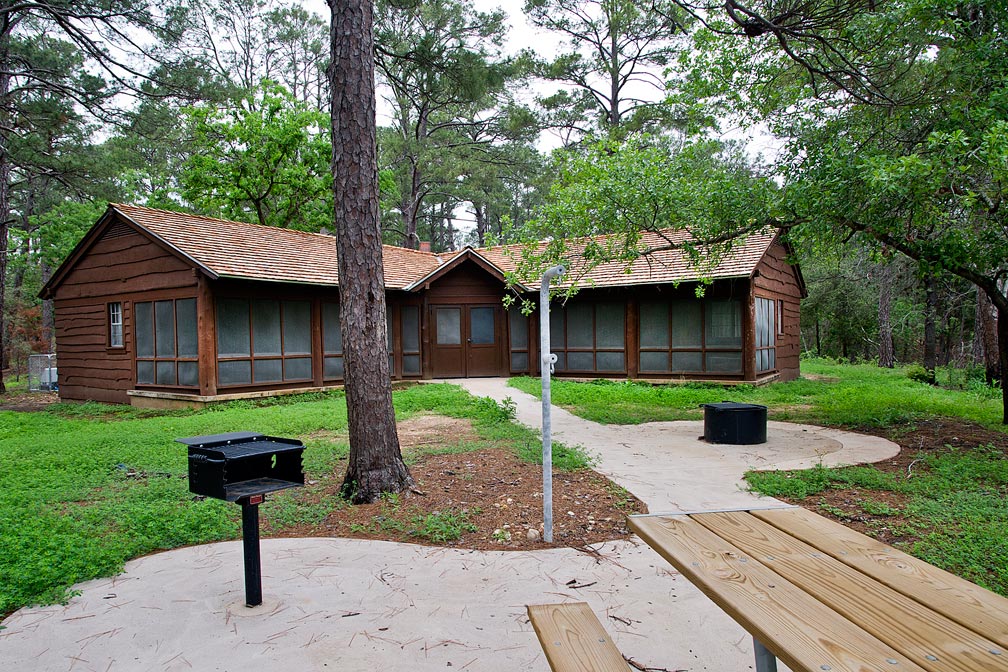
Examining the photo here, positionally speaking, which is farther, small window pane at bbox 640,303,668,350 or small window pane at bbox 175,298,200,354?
small window pane at bbox 640,303,668,350

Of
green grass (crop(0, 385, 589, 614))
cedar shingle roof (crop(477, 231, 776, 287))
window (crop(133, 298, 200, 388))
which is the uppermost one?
cedar shingle roof (crop(477, 231, 776, 287))

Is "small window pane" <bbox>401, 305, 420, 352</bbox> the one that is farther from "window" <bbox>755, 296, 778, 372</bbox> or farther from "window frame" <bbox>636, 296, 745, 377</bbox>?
"window" <bbox>755, 296, 778, 372</bbox>

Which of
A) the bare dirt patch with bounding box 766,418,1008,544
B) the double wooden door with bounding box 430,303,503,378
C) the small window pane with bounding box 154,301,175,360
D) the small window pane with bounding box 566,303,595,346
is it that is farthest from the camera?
the double wooden door with bounding box 430,303,503,378

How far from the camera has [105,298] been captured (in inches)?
593

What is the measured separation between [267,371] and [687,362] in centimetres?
1073

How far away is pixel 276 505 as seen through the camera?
5.32 metres

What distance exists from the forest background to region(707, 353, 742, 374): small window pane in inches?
143

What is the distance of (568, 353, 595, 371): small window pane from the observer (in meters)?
17.1

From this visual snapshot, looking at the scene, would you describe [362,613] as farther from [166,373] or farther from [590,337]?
[590,337]

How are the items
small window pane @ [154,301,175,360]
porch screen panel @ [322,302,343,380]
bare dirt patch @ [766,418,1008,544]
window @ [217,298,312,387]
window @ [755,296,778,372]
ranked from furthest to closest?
window @ [755,296,778,372], porch screen panel @ [322,302,343,380], small window pane @ [154,301,175,360], window @ [217,298,312,387], bare dirt patch @ [766,418,1008,544]

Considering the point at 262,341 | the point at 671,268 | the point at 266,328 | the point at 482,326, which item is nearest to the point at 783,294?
the point at 671,268

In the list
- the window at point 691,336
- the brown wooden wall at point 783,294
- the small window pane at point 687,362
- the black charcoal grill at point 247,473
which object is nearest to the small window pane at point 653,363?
the window at point 691,336

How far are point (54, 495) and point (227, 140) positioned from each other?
751 inches

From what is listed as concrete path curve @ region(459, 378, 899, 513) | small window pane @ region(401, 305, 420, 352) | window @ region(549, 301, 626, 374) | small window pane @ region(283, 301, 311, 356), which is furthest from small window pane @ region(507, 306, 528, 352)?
concrete path curve @ region(459, 378, 899, 513)
